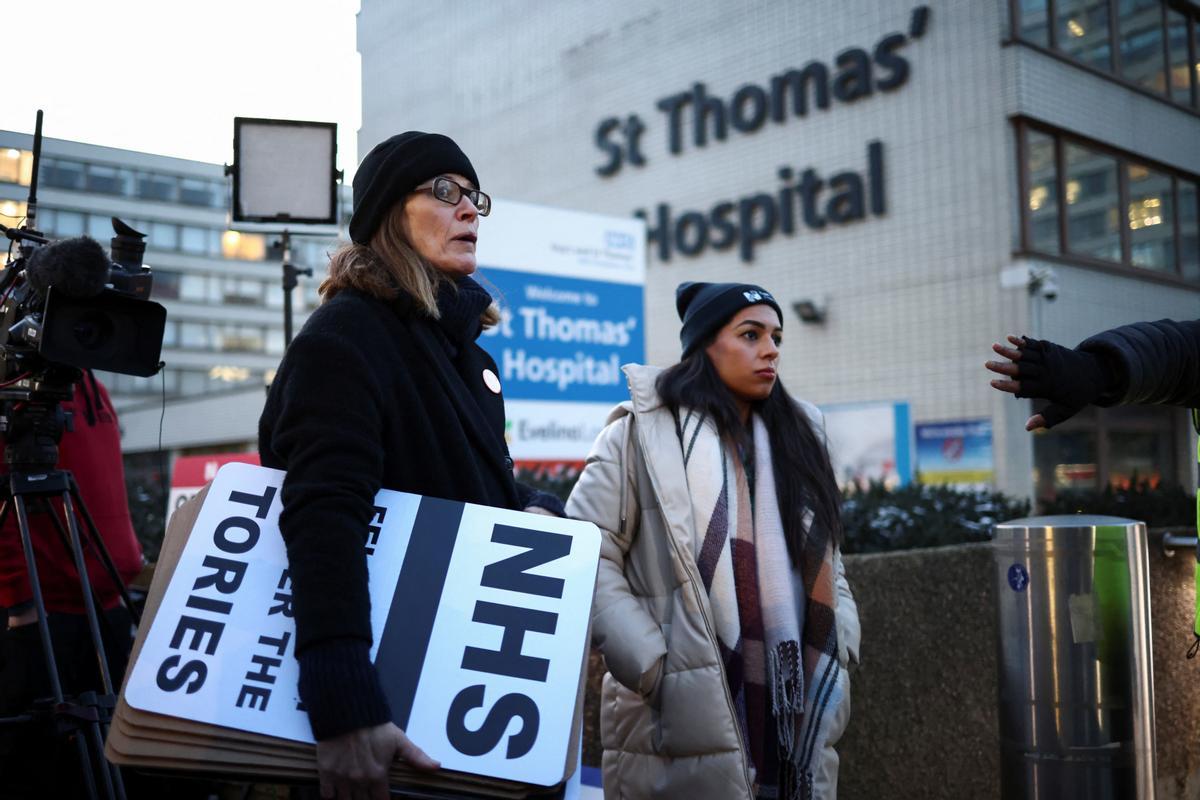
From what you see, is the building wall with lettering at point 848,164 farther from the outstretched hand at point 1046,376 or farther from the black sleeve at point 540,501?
the black sleeve at point 540,501

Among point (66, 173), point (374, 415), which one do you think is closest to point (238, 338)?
point (66, 173)

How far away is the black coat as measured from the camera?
1658 mm

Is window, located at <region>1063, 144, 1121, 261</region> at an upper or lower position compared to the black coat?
upper

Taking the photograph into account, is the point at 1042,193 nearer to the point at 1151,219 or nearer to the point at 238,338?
the point at 1151,219

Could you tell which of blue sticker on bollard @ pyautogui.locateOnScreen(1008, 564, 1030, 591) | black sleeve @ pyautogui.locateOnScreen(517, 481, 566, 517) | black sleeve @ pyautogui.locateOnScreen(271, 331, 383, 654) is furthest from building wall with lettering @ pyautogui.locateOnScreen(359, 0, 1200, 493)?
black sleeve @ pyautogui.locateOnScreen(271, 331, 383, 654)

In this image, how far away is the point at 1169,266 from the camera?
16922 millimetres

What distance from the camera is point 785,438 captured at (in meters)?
3.15

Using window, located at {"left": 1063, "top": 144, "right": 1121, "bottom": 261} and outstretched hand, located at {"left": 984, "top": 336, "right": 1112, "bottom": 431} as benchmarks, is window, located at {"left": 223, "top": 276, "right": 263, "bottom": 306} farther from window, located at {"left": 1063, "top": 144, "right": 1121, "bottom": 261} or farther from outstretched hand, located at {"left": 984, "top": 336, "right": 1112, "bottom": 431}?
outstretched hand, located at {"left": 984, "top": 336, "right": 1112, "bottom": 431}

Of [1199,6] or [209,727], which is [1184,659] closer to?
[209,727]

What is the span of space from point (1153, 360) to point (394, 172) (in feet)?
6.62

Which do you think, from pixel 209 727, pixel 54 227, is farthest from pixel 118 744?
pixel 54 227

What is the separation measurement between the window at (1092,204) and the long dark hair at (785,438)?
45.0ft

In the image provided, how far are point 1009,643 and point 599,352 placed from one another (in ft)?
17.1

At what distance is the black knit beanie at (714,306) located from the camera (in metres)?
3.22
